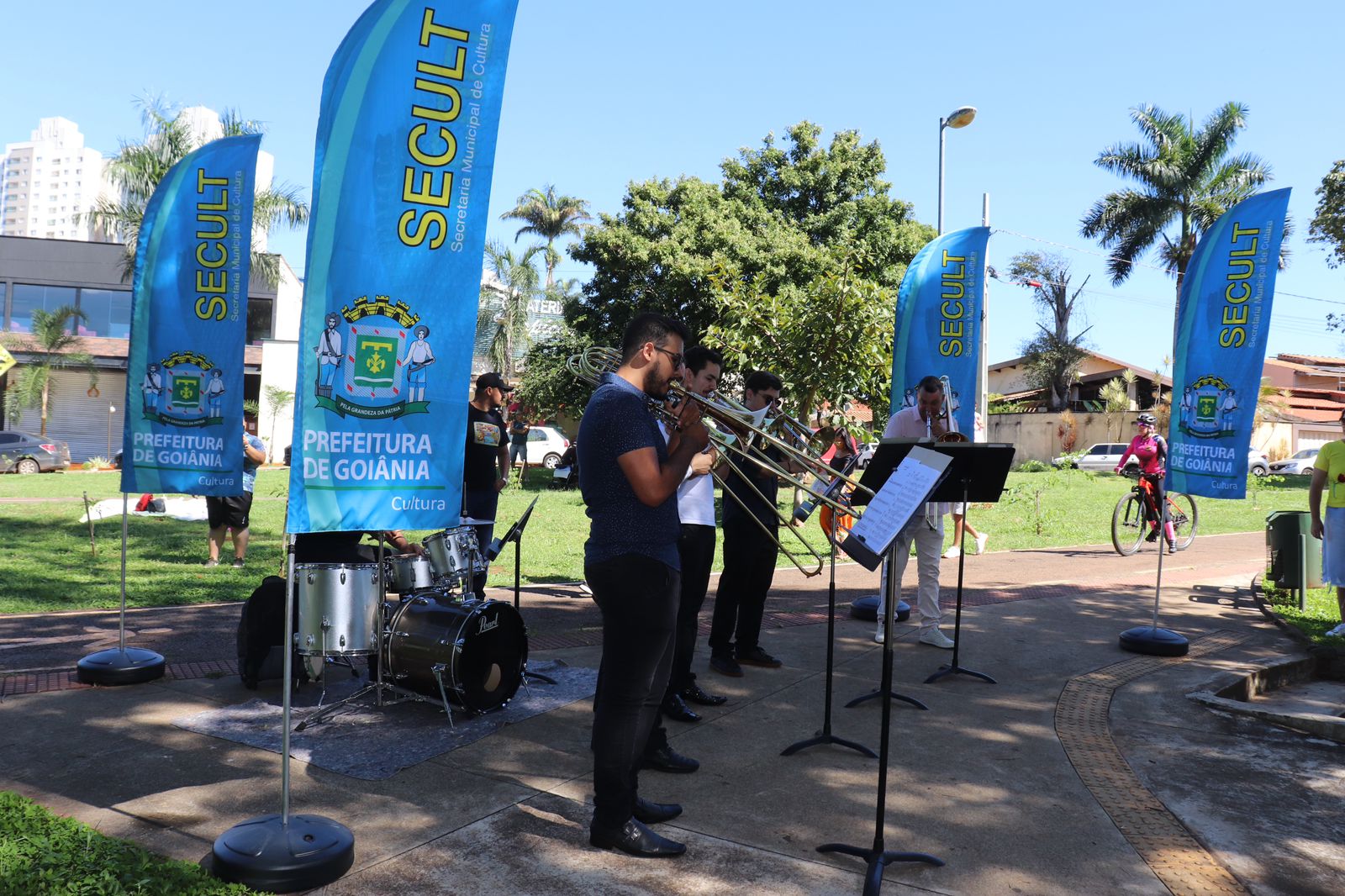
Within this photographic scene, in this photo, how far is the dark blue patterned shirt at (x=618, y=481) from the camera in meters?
3.71

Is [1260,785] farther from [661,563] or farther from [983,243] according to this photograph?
[983,243]

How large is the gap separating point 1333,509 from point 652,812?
21.8 ft

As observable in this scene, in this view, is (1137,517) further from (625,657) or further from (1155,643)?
(625,657)

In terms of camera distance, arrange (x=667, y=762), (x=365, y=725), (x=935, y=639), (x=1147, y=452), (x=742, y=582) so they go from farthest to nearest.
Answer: (x=1147, y=452) < (x=935, y=639) < (x=742, y=582) < (x=365, y=725) < (x=667, y=762)

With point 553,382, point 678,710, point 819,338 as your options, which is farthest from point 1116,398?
point 678,710

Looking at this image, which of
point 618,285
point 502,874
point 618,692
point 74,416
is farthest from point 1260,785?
point 74,416

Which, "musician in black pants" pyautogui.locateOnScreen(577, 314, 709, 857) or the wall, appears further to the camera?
the wall

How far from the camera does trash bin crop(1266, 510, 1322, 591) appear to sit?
959 cm

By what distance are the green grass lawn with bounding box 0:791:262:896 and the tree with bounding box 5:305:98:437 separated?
37635mm

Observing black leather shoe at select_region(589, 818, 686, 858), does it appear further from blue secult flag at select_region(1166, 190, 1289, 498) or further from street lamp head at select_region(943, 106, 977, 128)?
street lamp head at select_region(943, 106, 977, 128)

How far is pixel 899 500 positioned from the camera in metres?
3.77

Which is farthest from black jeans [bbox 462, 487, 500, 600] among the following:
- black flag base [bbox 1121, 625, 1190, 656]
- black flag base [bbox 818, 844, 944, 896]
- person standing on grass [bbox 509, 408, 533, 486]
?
person standing on grass [bbox 509, 408, 533, 486]

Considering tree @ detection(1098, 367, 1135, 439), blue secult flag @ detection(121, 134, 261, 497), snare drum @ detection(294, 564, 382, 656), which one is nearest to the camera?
snare drum @ detection(294, 564, 382, 656)

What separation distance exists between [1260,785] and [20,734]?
6145mm
